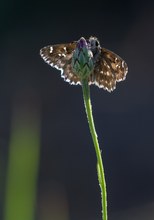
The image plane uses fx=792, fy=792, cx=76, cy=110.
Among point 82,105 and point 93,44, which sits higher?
point 82,105

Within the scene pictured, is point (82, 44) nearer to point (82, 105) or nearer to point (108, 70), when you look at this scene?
point (108, 70)

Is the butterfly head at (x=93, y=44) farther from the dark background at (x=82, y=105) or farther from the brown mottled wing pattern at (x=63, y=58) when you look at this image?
the dark background at (x=82, y=105)

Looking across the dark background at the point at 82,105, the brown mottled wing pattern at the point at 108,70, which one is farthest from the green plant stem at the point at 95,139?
the dark background at the point at 82,105

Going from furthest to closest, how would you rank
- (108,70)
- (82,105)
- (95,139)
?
A: (82,105) < (108,70) < (95,139)

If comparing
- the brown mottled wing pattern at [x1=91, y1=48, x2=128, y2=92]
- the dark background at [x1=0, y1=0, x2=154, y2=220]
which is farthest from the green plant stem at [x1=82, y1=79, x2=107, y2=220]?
the dark background at [x1=0, y1=0, x2=154, y2=220]

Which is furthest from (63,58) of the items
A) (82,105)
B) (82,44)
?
(82,105)

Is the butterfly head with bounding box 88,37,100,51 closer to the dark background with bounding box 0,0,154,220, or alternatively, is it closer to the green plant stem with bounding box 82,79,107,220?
the green plant stem with bounding box 82,79,107,220

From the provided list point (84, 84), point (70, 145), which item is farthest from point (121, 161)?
point (84, 84)
